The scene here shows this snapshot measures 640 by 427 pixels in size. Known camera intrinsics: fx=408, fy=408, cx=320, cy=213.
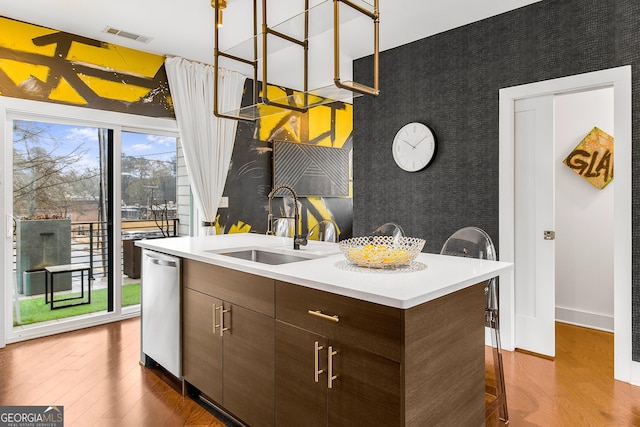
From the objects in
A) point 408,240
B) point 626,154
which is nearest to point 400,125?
point 626,154

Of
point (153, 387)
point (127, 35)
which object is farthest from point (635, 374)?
point (127, 35)

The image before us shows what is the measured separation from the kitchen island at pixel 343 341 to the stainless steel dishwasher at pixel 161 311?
298mm

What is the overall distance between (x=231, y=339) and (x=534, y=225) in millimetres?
Answer: 2543

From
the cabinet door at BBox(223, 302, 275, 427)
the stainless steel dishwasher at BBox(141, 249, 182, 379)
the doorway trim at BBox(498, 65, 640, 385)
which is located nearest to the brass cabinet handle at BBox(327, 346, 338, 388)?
the cabinet door at BBox(223, 302, 275, 427)

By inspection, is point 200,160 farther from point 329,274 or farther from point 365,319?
point 365,319

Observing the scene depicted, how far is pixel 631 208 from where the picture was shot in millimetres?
2717

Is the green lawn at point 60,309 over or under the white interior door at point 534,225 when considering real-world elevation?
under

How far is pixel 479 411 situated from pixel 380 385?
684 millimetres

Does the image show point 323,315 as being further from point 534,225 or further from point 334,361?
point 534,225

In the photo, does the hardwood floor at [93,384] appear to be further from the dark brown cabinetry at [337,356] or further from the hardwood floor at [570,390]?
the hardwood floor at [570,390]

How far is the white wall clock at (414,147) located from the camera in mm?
3832

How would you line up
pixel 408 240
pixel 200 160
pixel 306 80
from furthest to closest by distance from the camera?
pixel 200 160 → pixel 306 80 → pixel 408 240

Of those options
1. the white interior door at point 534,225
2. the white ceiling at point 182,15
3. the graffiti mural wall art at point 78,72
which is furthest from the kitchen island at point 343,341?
the graffiti mural wall art at point 78,72

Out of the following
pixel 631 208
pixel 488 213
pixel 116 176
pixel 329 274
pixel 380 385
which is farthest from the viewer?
pixel 116 176
